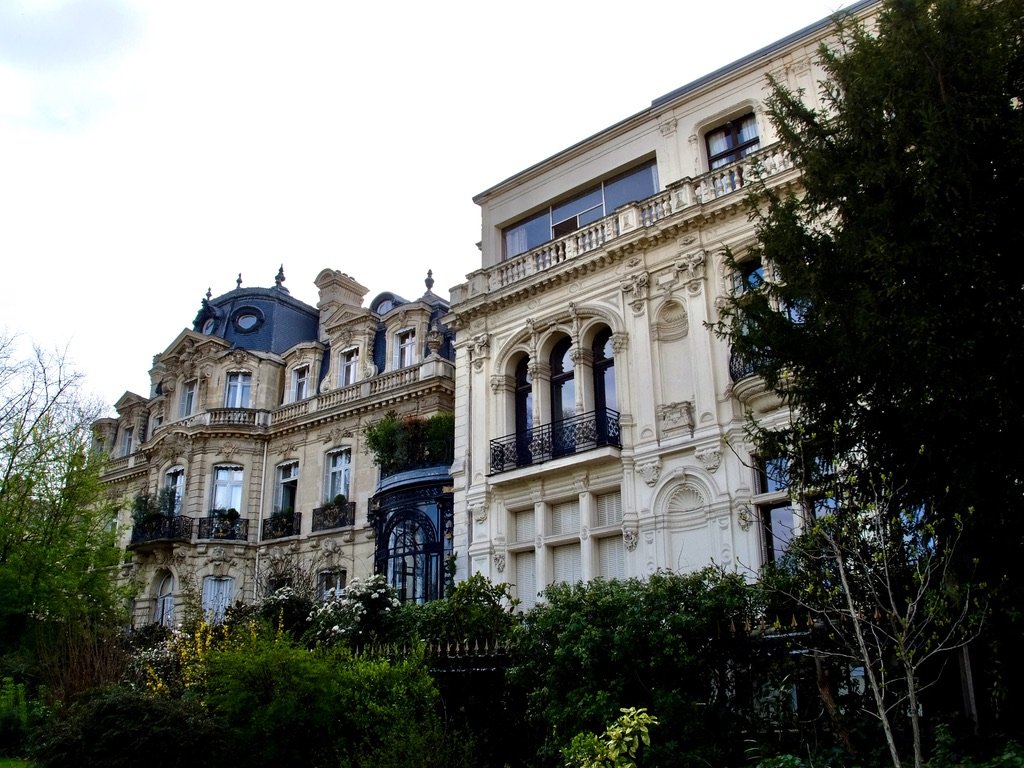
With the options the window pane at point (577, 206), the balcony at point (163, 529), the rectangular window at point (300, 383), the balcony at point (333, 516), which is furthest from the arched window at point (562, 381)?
the balcony at point (163, 529)

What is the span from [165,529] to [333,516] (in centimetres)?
633

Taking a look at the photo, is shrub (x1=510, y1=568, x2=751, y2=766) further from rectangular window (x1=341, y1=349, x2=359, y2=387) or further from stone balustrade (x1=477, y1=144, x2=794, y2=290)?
rectangular window (x1=341, y1=349, x2=359, y2=387)

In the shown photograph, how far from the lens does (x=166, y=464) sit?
2908 centimetres

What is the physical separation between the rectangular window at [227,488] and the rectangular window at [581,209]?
12.4 m

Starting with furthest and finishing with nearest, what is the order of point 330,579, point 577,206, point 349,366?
point 349,366
point 330,579
point 577,206

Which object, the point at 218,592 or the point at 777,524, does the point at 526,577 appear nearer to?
the point at 777,524

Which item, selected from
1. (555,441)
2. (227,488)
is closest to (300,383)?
(227,488)

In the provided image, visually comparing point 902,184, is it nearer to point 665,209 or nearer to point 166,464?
point 665,209

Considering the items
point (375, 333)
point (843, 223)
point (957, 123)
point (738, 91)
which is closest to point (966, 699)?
point (843, 223)

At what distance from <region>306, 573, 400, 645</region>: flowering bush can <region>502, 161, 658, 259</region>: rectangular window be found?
8.97 metres

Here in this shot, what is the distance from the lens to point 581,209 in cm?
2080

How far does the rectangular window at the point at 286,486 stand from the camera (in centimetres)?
2716

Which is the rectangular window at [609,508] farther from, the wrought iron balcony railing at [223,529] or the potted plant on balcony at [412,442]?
the wrought iron balcony railing at [223,529]

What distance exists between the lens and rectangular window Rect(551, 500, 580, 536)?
17.7m
